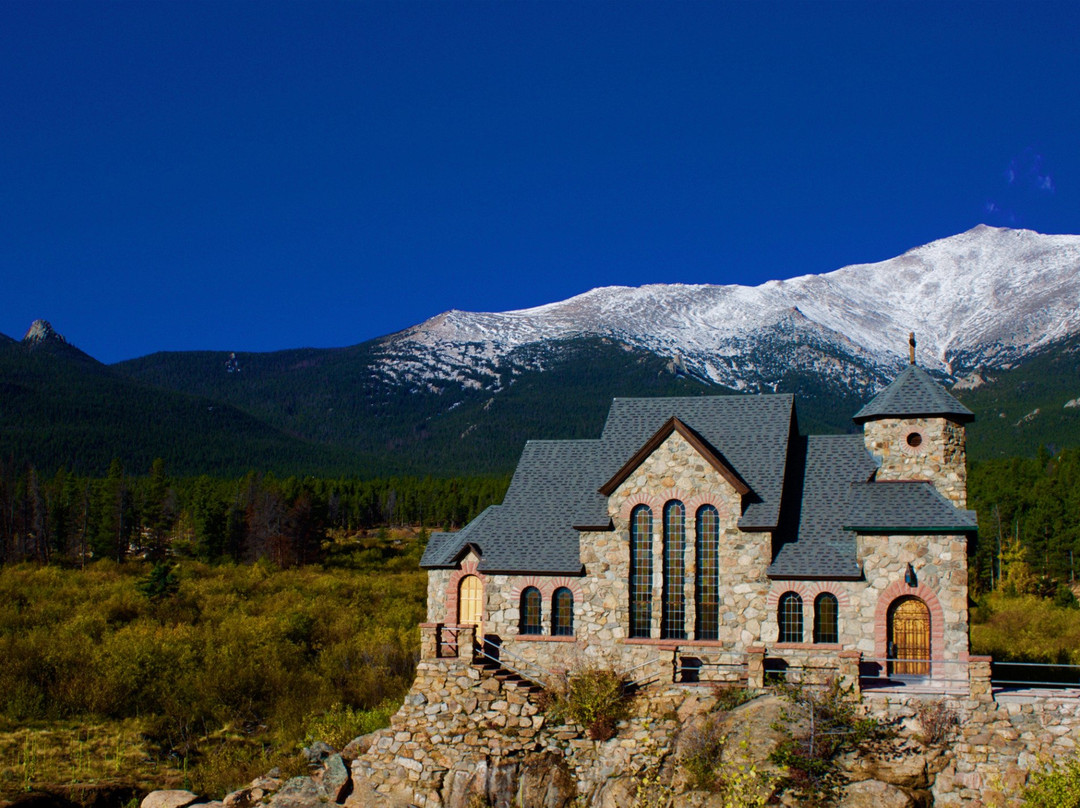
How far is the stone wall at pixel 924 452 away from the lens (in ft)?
112

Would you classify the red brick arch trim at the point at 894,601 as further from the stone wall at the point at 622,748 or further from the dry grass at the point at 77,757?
the dry grass at the point at 77,757

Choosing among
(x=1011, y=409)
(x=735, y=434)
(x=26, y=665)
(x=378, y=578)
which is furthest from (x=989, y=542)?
(x=1011, y=409)

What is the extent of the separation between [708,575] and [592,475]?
6.20m

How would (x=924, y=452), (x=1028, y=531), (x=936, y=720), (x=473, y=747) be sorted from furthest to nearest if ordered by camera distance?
(x=1028, y=531) → (x=924, y=452) → (x=473, y=747) → (x=936, y=720)

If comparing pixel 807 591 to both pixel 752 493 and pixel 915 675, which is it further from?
pixel 915 675

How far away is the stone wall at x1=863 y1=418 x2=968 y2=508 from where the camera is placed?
34.0 meters

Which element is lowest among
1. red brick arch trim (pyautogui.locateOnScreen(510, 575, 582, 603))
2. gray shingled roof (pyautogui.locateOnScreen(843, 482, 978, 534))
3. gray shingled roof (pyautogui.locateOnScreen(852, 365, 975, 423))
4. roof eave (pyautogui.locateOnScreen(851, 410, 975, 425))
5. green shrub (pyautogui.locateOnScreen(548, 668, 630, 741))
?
green shrub (pyautogui.locateOnScreen(548, 668, 630, 741))

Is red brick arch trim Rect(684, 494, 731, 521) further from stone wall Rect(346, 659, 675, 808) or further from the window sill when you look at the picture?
stone wall Rect(346, 659, 675, 808)

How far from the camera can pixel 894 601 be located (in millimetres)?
31078

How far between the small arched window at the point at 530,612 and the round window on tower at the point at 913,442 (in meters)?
13.6

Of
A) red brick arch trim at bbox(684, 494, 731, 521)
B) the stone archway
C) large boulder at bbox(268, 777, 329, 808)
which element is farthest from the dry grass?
the stone archway

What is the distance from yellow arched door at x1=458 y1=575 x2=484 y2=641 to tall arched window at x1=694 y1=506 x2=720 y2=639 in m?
8.89

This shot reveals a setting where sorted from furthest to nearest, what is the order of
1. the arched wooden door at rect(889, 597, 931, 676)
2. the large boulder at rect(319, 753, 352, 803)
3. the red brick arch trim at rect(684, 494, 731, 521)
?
1. the red brick arch trim at rect(684, 494, 731, 521)
2. the arched wooden door at rect(889, 597, 931, 676)
3. the large boulder at rect(319, 753, 352, 803)

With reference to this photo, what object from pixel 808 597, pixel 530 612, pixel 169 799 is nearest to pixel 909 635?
pixel 808 597
